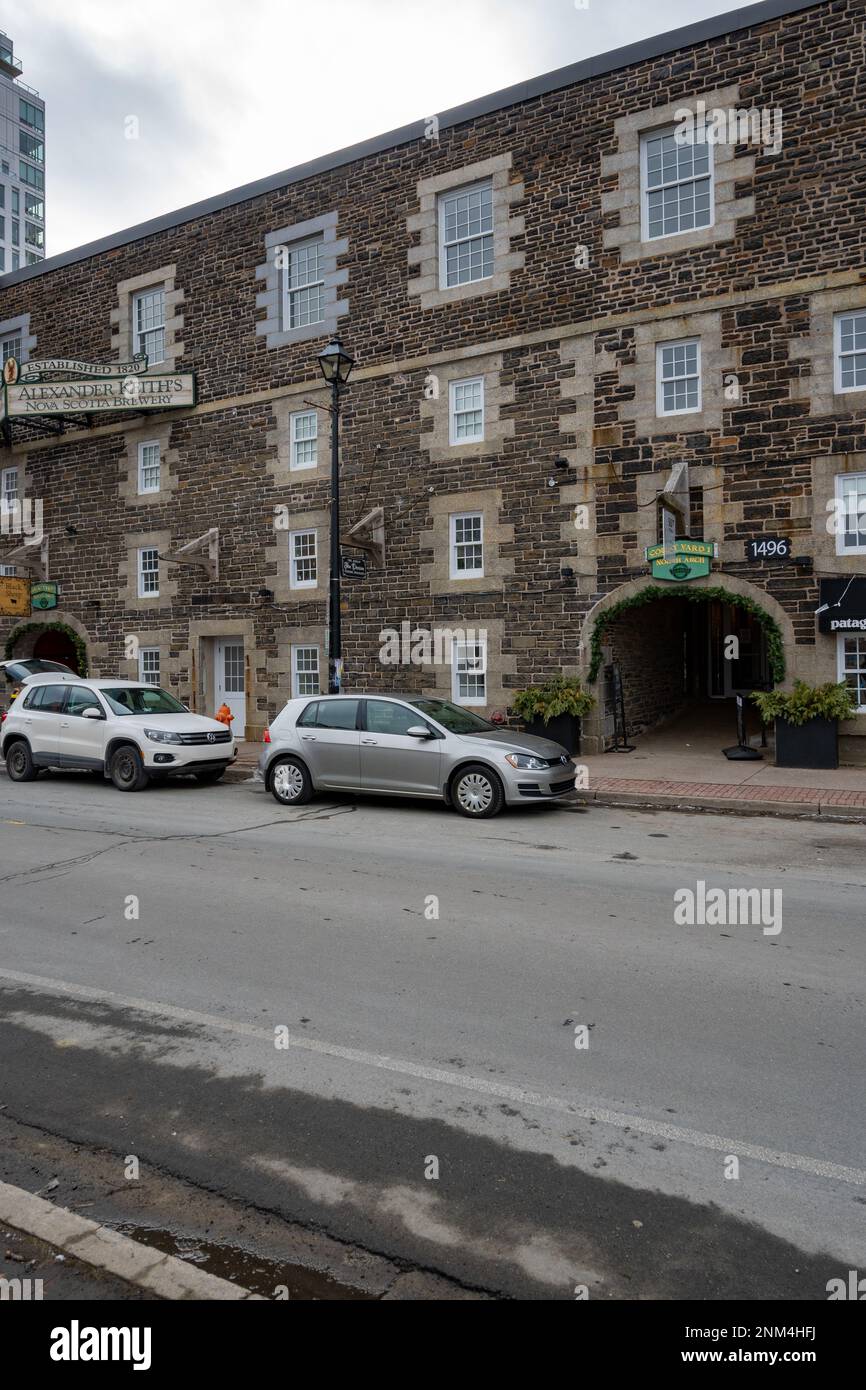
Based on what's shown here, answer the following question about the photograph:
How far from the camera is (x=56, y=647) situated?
27094 millimetres

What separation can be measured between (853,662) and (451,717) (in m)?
6.66

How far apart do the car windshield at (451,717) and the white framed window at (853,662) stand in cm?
586

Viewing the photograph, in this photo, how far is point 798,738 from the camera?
1379cm

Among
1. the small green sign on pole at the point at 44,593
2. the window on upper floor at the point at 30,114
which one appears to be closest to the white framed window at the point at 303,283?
the small green sign on pole at the point at 44,593

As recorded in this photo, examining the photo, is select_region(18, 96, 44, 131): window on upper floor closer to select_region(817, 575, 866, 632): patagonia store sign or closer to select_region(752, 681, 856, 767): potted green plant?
select_region(817, 575, 866, 632): patagonia store sign

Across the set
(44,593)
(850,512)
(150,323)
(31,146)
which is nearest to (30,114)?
(31,146)

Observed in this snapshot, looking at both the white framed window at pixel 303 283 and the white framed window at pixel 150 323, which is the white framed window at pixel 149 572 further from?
the white framed window at pixel 303 283

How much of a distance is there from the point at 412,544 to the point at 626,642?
454cm

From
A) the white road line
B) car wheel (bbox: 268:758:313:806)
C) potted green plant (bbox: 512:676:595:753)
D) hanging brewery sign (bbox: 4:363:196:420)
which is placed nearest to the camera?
the white road line

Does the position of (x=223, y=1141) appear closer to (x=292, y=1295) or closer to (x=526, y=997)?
(x=292, y=1295)

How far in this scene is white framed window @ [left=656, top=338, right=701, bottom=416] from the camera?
1516 centimetres

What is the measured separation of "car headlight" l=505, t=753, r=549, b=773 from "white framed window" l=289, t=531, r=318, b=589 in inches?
373

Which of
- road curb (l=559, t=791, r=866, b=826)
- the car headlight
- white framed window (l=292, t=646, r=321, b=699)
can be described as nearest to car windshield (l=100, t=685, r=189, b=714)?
white framed window (l=292, t=646, r=321, b=699)

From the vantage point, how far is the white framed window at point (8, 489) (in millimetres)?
24969
